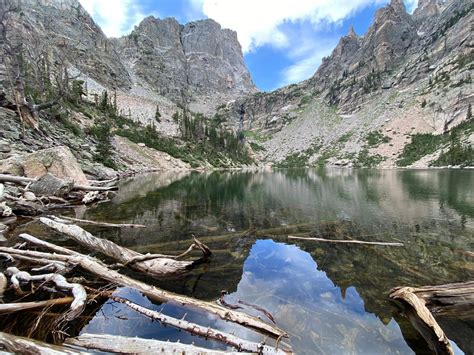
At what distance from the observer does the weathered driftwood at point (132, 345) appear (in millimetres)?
4578

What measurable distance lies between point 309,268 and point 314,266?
1.15 feet

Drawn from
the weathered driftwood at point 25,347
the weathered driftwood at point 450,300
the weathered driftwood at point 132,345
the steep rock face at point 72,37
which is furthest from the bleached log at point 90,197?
the steep rock face at point 72,37

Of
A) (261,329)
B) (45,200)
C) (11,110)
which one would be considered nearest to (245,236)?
(261,329)

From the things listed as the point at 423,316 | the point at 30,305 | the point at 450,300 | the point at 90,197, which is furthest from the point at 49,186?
the point at 450,300

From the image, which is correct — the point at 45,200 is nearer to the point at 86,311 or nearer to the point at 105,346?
the point at 86,311

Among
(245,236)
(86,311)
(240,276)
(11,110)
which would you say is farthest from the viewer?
(11,110)

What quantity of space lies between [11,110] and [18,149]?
12301 millimetres

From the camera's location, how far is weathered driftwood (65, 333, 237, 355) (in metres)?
4.58

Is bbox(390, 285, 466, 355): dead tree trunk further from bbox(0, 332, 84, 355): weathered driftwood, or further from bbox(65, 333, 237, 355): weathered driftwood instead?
bbox(0, 332, 84, 355): weathered driftwood

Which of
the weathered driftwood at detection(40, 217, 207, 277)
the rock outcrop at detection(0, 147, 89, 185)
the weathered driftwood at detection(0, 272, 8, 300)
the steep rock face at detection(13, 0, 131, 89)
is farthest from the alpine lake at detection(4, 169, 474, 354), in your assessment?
the steep rock face at detection(13, 0, 131, 89)

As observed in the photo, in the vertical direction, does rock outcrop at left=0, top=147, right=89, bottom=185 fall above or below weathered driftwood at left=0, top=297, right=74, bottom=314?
above

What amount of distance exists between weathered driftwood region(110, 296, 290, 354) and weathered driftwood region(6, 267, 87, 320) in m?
1.01

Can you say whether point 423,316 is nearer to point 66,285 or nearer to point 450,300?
point 450,300

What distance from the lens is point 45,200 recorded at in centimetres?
1942
